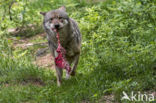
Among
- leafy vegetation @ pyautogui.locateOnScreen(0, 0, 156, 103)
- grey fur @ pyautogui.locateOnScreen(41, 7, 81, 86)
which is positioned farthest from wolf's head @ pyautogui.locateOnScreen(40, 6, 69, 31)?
leafy vegetation @ pyautogui.locateOnScreen(0, 0, 156, 103)

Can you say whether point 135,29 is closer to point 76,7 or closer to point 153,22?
point 153,22

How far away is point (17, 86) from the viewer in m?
6.19

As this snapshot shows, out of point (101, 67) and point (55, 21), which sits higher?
point (55, 21)

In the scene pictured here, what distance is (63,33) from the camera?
6184 mm

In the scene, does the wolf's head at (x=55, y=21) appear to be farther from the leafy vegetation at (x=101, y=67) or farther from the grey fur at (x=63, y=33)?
the leafy vegetation at (x=101, y=67)

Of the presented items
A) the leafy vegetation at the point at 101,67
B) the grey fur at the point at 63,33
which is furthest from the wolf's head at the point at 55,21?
the leafy vegetation at the point at 101,67

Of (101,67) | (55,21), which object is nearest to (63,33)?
(55,21)

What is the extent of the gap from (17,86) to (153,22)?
4.09 m

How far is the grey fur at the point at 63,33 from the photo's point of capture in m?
6.05

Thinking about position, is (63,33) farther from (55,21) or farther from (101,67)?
(101,67)

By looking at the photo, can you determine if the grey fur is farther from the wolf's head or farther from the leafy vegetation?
the leafy vegetation

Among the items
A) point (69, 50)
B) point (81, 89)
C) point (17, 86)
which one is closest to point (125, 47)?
point (69, 50)

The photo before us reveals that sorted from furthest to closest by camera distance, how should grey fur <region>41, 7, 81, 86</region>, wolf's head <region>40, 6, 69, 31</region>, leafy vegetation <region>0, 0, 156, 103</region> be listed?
grey fur <region>41, 7, 81, 86</region> → wolf's head <region>40, 6, 69, 31</region> → leafy vegetation <region>0, 0, 156, 103</region>

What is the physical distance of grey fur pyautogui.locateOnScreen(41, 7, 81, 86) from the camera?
238 inches
